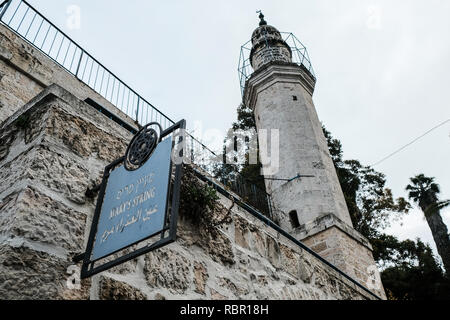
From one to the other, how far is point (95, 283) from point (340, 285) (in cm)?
386

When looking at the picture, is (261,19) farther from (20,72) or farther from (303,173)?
(20,72)

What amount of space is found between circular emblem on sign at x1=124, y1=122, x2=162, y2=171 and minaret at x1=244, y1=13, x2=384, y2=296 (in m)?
5.41

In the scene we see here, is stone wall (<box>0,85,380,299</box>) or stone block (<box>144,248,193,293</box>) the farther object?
stone block (<box>144,248,193,293</box>)

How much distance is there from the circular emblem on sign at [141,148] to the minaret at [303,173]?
5.41 meters

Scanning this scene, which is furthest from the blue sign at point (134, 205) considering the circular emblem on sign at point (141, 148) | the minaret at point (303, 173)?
the minaret at point (303, 173)

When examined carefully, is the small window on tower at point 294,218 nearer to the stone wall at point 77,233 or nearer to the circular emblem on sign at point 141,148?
the stone wall at point 77,233

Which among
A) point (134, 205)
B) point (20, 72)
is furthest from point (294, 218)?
point (134, 205)

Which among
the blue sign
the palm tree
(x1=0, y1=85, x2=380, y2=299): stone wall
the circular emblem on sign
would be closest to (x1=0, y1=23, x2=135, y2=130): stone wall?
(x1=0, y1=85, x2=380, y2=299): stone wall

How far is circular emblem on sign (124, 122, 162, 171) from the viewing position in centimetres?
248

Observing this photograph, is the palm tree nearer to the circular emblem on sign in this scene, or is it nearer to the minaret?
the minaret

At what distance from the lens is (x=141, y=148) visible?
2.58 metres

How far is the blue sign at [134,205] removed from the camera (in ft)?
6.89

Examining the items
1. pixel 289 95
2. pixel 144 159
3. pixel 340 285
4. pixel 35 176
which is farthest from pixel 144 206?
pixel 289 95
